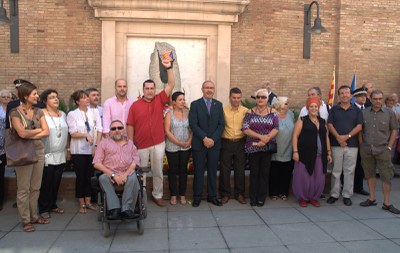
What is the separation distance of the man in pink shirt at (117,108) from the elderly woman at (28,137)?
3.17ft

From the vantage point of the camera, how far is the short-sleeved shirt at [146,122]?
540 cm

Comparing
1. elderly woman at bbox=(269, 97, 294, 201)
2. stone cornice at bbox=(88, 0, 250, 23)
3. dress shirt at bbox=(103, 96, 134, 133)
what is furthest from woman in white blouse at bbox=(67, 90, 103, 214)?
stone cornice at bbox=(88, 0, 250, 23)

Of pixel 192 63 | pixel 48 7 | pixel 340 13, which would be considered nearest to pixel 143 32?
pixel 192 63

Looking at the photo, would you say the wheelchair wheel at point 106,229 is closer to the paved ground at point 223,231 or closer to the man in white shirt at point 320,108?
the paved ground at point 223,231

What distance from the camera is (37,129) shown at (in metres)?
4.57

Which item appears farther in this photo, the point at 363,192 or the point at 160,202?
the point at 363,192

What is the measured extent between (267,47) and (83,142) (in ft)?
22.1

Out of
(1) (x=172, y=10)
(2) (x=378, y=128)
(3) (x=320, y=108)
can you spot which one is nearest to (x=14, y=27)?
(1) (x=172, y=10)

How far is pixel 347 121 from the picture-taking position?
19.0 feet

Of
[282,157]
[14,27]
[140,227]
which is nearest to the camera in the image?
[140,227]

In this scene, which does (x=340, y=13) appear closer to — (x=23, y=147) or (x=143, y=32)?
(x=143, y=32)

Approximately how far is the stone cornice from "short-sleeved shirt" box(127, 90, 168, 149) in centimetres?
486

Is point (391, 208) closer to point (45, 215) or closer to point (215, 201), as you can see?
point (215, 201)

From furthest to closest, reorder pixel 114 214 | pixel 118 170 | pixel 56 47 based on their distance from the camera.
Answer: pixel 56 47 < pixel 118 170 < pixel 114 214
